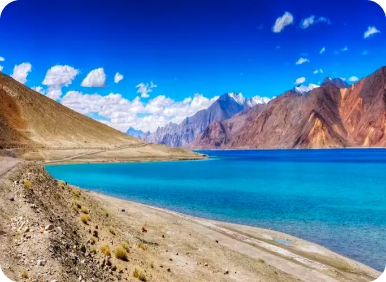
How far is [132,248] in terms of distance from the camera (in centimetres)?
1562

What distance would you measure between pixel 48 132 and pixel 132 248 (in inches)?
5997

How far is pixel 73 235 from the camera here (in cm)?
1356

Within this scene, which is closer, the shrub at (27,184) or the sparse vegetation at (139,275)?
the sparse vegetation at (139,275)

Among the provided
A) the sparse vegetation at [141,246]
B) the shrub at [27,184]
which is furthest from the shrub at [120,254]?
the shrub at [27,184]

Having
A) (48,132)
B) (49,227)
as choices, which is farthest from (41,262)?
(48,132)

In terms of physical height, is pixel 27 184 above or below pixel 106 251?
above

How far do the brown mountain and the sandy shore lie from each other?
4162 inches

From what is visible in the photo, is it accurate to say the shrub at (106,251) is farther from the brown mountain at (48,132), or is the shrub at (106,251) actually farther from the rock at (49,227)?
the brown mountain at (48,132)

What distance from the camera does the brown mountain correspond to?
422 feet

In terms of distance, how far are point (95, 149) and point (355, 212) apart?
133428mm

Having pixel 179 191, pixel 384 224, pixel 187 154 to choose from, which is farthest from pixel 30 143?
pixel 384 224

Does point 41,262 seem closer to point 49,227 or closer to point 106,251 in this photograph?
point 49,227

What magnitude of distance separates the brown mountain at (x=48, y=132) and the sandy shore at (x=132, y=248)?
347ft

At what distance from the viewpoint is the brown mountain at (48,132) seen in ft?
422
